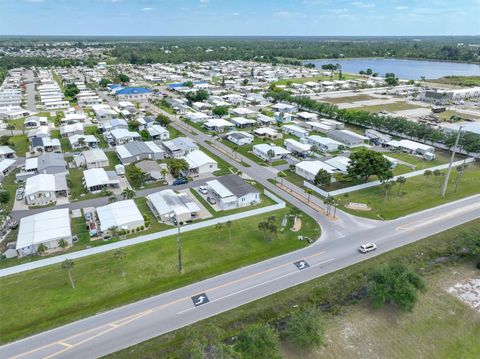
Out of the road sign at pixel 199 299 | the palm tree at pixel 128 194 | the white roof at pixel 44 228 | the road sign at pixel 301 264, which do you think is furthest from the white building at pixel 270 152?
the road sign at pixel 199 299

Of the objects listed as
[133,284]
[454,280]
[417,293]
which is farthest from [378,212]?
[133,284]

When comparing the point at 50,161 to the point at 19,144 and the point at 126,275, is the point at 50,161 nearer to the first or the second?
the point at 19,144

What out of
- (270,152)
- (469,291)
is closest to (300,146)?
(270,152)

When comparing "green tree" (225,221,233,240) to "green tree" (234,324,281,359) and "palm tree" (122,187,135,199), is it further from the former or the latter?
"green tree" (234,324,281,359)

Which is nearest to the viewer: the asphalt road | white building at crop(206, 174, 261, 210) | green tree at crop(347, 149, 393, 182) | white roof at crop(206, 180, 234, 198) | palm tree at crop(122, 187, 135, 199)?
the asphalt road

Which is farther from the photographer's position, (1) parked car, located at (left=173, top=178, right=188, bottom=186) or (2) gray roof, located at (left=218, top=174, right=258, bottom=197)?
(1) parked car, located at (left=173, top=178, right=188, bottom=186)

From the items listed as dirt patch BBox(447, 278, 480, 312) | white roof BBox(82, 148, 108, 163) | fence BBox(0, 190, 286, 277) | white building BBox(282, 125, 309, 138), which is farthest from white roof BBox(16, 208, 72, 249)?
white building BBox(282, 125, 309, 138)
